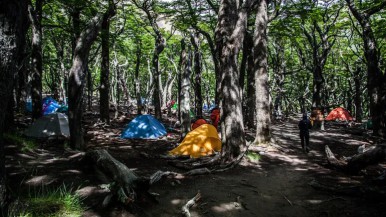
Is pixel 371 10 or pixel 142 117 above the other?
pixel 371 10

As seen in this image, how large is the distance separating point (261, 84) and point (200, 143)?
3.68 metres

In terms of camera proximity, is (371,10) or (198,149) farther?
(371,10)

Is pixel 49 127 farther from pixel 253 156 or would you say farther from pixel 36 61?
pixel 253 156

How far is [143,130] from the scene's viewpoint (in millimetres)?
14977

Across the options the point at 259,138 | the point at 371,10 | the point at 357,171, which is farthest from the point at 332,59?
the point at 357,171

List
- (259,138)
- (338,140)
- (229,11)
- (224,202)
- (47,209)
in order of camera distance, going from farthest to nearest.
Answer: (338,140)
(259,138)
(229,11)
(224,202)
(47,209)

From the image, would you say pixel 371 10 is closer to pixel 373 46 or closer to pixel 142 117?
pixel 373 46

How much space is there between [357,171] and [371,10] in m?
10.1

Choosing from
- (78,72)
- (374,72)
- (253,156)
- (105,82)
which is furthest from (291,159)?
(105,82)

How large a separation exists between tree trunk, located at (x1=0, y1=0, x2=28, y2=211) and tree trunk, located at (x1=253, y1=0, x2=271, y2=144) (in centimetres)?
930

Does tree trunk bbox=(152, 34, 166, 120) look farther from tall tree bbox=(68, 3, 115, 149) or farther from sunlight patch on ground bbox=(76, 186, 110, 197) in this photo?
sunlight patch on ground bbox=(76, 186, 110, 197)

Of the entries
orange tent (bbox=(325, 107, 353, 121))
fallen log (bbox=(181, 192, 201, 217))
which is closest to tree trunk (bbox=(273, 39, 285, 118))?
orange tent (bbox=(325, 107, 353, 121))

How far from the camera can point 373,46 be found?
14023 millimetres

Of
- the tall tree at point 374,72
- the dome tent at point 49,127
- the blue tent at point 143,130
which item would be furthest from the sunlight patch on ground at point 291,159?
the dome tent at point 49,127
